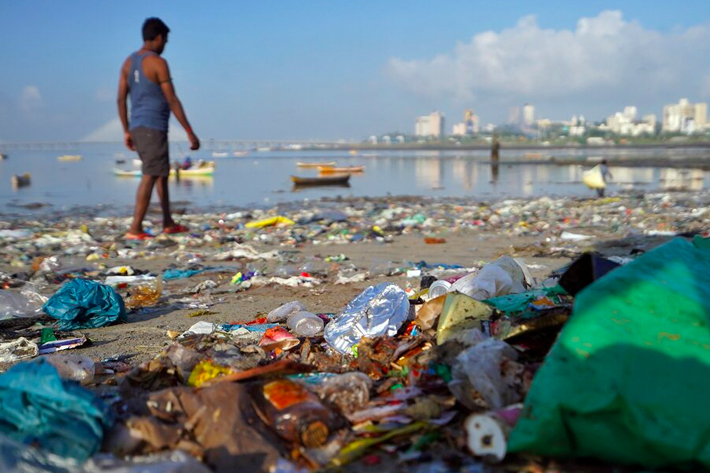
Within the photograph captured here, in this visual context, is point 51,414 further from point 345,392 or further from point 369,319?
point 369,319

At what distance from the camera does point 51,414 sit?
175 cm

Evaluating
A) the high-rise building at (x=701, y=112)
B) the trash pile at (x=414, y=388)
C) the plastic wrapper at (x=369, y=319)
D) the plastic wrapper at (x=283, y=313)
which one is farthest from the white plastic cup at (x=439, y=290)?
the high-rise building at (x=701, y=112)

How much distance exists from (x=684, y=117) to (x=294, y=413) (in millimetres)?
107028

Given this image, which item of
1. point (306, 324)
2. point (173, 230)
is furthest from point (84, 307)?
point (173, 230)

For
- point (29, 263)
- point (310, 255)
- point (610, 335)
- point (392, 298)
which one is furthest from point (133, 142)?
point (610, 335)

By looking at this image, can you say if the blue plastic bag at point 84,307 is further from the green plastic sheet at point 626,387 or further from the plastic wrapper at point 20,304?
the green plastic sheet at point 626,387

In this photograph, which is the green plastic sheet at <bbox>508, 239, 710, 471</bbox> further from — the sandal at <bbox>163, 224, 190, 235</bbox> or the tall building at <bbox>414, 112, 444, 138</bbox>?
the tall building at <bbox>414, 112, 444, 138</bbox>

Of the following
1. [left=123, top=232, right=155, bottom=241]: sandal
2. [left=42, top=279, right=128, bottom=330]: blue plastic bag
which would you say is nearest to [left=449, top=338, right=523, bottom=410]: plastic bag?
[left=42, top=279, right=128, bottom=330]: blue plastic bag

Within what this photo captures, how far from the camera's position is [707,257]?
8.29 feet

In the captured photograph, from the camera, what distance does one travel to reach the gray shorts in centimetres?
→ 638

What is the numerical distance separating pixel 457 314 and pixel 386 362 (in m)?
0.35

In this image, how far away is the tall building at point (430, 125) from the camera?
149 metres

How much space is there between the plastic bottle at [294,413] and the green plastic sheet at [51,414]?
468 millimetres

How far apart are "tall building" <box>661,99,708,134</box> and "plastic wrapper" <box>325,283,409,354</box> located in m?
94.6
